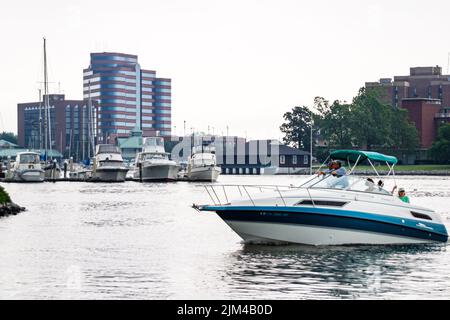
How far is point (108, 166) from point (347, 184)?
99.3 m

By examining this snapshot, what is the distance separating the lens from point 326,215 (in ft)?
107

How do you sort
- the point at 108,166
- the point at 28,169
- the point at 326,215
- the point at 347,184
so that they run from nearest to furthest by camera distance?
1. the point at 326,215
2. the point at 347,184
3. the point at 28,169
4. the point at 108,166

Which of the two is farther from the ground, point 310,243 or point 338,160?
point 338,160

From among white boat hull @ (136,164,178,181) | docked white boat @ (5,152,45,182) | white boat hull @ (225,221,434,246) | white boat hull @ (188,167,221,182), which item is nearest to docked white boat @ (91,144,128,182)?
white boat hull @ (136,164,178,181)

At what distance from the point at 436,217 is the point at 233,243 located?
774 centimetres

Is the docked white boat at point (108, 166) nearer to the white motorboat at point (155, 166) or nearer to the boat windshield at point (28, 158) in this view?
the white motorboat at point (155, 166)

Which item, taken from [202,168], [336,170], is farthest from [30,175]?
[336,170]

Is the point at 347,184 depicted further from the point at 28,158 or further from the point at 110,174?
the point at 28,158

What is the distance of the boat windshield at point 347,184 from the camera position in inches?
1314

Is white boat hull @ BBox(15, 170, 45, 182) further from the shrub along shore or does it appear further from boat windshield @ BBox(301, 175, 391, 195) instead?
boat windshield @ BBox(301, 175, 391, 195)
